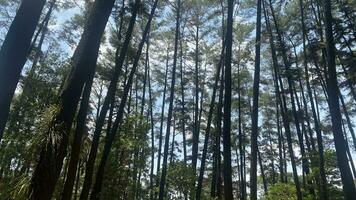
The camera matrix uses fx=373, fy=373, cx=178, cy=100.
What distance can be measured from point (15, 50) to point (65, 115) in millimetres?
922

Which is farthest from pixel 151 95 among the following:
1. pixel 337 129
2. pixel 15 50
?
pixel 15 50

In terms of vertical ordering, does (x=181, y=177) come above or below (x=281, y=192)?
above

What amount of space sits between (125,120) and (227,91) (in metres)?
4.80

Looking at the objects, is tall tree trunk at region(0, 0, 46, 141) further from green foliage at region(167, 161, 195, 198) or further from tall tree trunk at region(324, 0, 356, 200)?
green foliage at region(167, 161, 195, 198)

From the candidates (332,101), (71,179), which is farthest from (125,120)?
(332,101)

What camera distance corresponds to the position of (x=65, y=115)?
369 centimetres

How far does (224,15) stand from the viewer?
1852cm

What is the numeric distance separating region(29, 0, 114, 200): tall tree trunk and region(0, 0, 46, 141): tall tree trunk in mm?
547

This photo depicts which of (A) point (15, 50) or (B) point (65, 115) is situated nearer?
(B) point (65, 115)

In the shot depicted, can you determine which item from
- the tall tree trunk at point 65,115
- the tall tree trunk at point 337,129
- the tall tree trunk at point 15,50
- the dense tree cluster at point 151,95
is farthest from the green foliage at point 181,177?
the tall tree trunk at point 15,50

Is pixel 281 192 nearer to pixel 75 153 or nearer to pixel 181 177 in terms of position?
pixel 181 177

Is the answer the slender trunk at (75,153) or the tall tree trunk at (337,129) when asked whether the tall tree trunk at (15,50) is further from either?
the tall tree trunk at (337,129)

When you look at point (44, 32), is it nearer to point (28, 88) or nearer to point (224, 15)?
point (28, 88)

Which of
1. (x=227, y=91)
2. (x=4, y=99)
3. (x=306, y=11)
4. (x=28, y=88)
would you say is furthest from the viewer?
(x=306, y=11)
